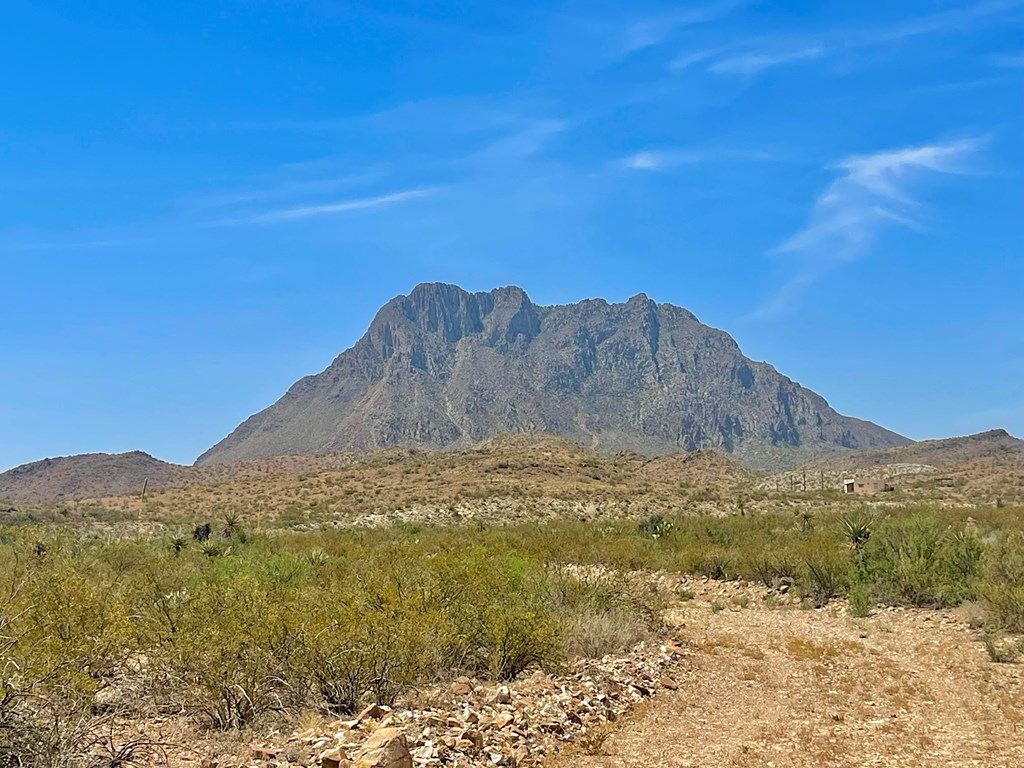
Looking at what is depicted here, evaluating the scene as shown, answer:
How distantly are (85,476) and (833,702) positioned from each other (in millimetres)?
151791

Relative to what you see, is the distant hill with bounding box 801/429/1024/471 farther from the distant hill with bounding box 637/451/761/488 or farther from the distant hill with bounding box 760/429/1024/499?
the distant hill with bounding box 637/451/761/488

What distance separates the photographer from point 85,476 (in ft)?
458

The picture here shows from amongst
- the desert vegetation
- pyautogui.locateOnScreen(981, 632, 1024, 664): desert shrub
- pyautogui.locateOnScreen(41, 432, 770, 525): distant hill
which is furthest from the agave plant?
pyautogui.locateOnScreen(41, 432, 770, 525): distant hill

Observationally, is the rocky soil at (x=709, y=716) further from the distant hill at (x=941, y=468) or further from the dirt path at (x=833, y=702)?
the distant hill at (x=941, y=468)

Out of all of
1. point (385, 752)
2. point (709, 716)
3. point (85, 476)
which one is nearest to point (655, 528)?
point (709, 716)

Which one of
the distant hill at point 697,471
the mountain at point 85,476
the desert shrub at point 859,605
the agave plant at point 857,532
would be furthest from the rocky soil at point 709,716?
the mountain at point 85,476

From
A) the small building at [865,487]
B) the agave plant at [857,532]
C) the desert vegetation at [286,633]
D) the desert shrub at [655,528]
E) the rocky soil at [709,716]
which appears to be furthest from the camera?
the small building at [865,487]

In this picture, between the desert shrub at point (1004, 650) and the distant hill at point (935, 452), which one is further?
the distant hill at point (935, 452)

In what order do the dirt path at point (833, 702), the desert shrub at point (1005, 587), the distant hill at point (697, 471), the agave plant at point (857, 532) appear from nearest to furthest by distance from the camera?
1. the dirt path at point (833, 702)
2. the desert shrub at point (1005, 587)
3. the agave plant at point (857, 532)
4. the distant hill at point (697, 471)

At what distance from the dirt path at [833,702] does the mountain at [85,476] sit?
129726 mm

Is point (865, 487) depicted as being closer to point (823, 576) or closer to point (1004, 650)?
point (823, 576)

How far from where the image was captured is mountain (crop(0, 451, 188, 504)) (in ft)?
438

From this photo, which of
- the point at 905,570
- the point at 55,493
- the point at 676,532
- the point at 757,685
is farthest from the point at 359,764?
the point at 55,493

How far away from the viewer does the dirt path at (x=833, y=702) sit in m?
A: 8.73
